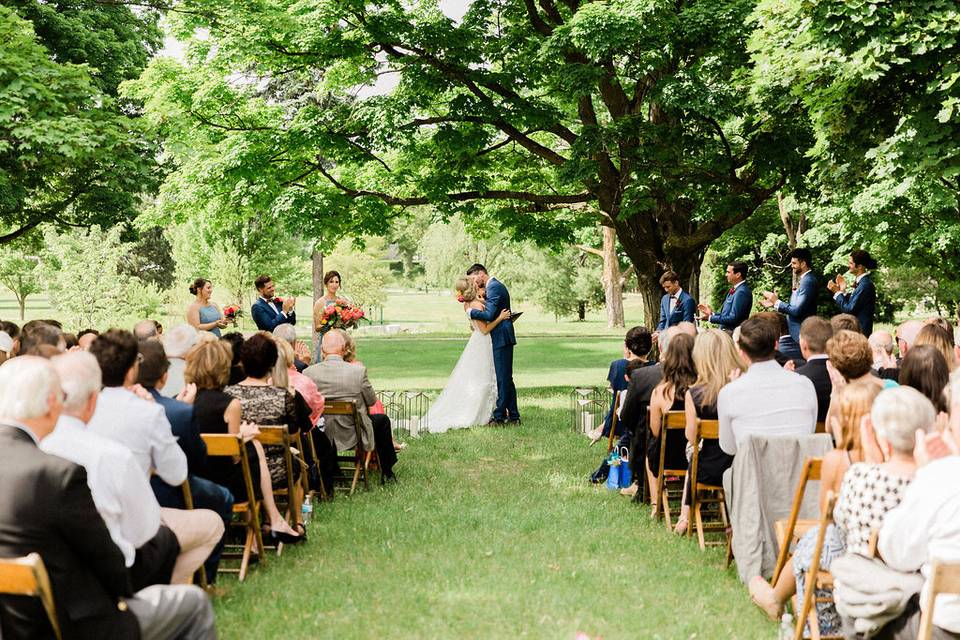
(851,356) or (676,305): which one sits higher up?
(676,305)

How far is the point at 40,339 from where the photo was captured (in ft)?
23.6

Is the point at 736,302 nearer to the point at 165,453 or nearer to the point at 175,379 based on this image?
the point at 175,379

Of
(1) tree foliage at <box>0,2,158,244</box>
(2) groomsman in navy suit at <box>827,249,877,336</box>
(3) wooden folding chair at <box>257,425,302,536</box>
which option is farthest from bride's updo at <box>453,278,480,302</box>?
(3) wooden folding chair at <box>257,425,302,536</box>

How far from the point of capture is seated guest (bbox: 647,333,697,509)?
7164mm

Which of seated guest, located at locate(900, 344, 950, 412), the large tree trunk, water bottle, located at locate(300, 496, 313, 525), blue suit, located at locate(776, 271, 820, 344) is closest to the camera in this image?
seated guest, located at locate(900, 344, 950, 412)

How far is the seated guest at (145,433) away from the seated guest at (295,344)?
347 centimetres

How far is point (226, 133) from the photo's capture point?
16844mm

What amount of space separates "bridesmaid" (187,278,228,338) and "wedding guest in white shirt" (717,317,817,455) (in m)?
6.85

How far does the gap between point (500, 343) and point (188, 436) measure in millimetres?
7520

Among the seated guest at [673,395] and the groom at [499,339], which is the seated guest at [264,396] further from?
the groom at [499,339]

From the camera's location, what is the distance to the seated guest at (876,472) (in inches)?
148

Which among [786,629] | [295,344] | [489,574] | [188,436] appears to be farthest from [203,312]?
[786,629]

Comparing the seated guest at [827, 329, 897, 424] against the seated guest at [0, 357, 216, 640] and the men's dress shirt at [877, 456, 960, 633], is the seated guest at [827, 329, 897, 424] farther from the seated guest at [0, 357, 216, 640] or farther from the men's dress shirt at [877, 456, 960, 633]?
the seated guest at [0, 357, 216, 640]

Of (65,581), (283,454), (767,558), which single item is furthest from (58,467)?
(767,558)
